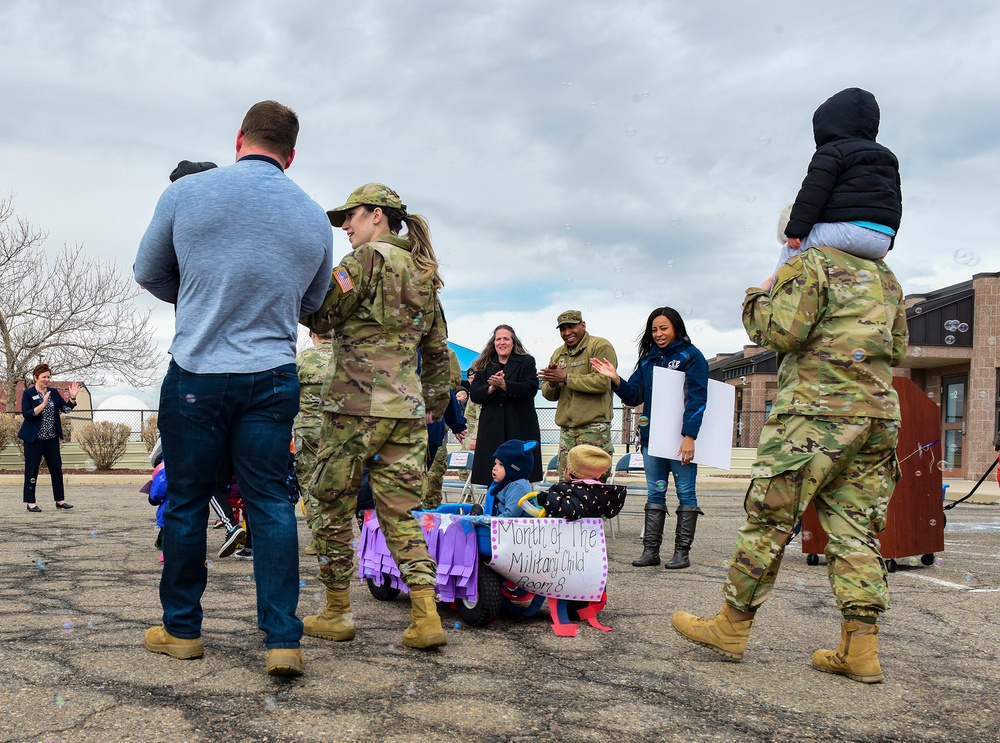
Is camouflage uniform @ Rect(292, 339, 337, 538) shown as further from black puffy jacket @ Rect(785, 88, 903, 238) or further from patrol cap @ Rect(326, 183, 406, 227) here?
black puffy jacket @ Rect(785, 88, 903, 238)

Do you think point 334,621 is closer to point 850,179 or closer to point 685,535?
point 850,179

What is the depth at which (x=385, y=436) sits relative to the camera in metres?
3.56

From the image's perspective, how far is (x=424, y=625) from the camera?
3.51 meters

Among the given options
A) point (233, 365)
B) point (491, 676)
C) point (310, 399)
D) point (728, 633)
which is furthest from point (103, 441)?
point (728, 633)

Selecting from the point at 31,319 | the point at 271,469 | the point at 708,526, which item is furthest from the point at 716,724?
the point at 31,319

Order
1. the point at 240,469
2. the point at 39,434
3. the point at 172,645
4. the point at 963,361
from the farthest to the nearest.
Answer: the point at 963,361, the point at 39,434, the point at 172,645, the point at 240,469

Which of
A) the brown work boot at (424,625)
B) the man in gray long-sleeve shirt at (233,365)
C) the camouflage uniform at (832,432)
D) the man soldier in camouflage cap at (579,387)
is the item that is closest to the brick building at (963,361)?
the man soldier in camouflage cap at (579,387)

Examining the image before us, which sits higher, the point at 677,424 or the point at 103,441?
the point at 677,424

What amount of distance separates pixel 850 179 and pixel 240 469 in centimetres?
256

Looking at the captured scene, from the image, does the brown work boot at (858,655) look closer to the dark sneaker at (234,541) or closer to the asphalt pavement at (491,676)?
the asphalt pavement at (491,676)

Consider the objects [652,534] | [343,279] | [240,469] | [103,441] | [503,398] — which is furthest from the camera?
[103,441]

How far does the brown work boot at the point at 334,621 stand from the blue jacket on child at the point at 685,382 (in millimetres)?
2777

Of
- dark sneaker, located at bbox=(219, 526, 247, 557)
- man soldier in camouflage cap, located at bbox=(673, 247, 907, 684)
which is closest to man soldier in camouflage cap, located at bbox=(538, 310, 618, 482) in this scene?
dark sneaker, located at bbox=(219, 526, 247, 557)

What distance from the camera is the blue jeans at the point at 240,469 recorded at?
3.03m
